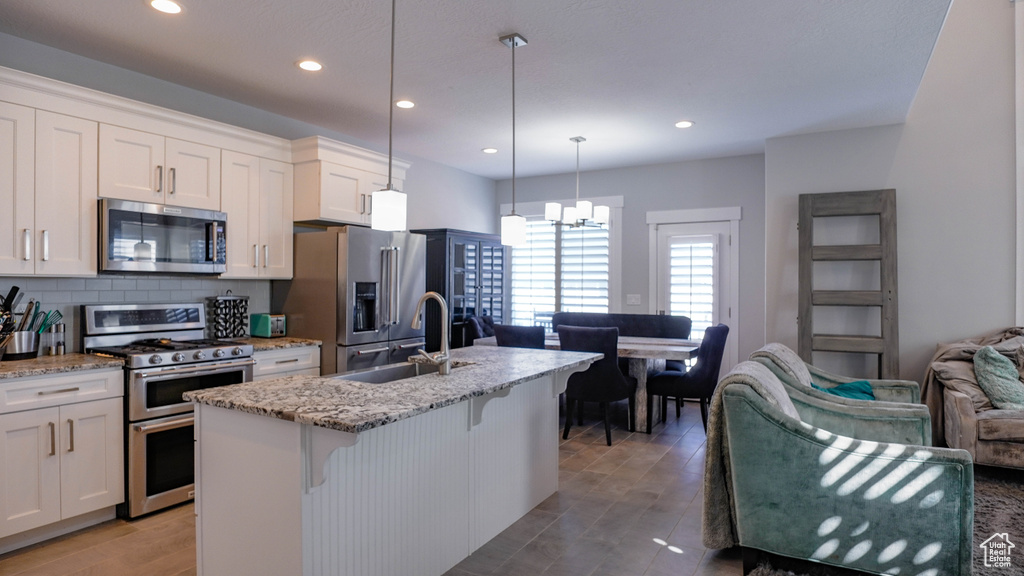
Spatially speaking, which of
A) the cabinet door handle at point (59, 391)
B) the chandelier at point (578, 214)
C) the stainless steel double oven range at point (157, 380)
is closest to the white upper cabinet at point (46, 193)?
the stainless steel double oven range at point (157, 380)

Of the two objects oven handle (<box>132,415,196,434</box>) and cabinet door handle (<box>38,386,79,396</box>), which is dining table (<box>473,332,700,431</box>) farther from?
cabinet door handle (<box>38,386,79,396</box>)

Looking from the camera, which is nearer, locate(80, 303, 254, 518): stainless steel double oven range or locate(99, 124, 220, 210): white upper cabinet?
locate(80, 303, 254, 518): stainless steel double oven range

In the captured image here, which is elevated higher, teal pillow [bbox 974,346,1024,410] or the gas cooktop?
the gas cooktop

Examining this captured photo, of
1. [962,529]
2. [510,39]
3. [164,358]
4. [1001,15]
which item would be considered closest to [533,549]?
[962,529]

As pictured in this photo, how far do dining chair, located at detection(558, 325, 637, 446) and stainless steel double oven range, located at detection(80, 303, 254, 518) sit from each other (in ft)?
7.68

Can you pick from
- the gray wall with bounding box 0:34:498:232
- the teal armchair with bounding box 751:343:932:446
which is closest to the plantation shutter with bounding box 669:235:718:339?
the gray wall with bounding box 0:34:498:232

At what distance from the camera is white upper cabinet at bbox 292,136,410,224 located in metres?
4.20

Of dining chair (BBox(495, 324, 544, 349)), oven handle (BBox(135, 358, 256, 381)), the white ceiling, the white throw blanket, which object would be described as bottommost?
the white throw blanket

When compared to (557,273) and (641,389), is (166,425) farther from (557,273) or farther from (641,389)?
(557,273)

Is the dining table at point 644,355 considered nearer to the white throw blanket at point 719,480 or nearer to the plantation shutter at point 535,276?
the plantation shutter at point 535,276

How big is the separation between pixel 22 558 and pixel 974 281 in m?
6.32

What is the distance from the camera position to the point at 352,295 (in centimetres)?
414

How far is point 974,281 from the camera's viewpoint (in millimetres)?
4527

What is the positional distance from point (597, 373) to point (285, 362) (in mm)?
2317
